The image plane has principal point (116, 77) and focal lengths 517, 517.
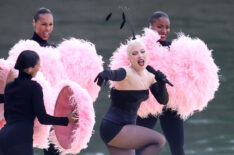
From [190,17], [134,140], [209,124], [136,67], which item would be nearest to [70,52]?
[136,67]

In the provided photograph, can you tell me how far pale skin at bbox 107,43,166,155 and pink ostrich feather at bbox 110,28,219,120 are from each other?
1.59ft

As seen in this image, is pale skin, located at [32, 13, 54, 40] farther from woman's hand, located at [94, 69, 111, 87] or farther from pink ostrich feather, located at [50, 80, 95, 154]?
woman's hand, located at [94, 69, 111, 87]

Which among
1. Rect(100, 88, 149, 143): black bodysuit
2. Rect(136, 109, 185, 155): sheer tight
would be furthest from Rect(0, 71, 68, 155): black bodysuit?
Rect(136, 109, 185, 155): sheer tight

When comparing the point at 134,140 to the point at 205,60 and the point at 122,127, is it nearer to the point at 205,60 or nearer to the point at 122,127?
the point at 122,127

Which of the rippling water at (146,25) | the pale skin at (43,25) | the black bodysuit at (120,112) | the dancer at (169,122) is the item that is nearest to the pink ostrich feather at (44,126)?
the black bodysuit at (120,112)

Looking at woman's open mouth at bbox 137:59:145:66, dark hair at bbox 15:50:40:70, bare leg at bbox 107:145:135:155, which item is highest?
woman's open mouth at bbox 137:59:145:66

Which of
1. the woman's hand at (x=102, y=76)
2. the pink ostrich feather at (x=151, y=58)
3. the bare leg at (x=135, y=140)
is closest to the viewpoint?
the woman's hand at (x=102, y=76)

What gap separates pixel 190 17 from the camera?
23.1 feet

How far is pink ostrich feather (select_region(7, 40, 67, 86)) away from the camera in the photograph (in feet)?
12.6

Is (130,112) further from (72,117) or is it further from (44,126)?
(44,126)

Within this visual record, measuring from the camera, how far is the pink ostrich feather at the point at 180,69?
4012mm

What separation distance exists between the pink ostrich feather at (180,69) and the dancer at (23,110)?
3.49 ft

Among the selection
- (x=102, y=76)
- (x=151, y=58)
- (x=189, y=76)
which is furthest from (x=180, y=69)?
(x=102, y=76)

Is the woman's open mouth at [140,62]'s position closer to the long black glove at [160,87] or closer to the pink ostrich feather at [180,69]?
the long black glove at [160,87]
